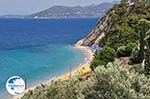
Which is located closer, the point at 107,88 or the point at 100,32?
the point at 107,88

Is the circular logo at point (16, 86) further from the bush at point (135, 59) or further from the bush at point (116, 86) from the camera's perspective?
the bush at point (135, 59)

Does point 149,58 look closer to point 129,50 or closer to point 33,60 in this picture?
point 129,50

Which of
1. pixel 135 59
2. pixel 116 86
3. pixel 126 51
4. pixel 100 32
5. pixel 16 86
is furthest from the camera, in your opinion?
pixel 100 32

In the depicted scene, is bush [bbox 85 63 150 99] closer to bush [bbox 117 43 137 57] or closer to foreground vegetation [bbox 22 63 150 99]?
foreground vegetation [bbox 22 63 150 99]

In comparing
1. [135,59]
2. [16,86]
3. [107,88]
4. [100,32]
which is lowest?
[100,32]

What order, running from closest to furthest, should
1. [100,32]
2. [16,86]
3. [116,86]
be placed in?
[116,86] < [16,86] < [100,32]

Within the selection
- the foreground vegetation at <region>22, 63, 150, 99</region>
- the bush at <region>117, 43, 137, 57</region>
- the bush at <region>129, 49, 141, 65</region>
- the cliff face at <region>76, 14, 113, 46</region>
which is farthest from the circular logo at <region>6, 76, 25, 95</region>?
the cliff face at <region>76, 14, 113, 46</region>

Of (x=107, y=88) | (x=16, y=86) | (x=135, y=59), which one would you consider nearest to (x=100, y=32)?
(x=135, y=59)

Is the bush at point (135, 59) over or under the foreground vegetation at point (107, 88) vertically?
under

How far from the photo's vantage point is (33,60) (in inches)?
3167

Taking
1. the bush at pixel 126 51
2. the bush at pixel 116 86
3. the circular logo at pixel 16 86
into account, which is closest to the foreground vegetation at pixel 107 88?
the bush at pixel 116 86

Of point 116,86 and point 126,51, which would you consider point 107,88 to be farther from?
point 126,51

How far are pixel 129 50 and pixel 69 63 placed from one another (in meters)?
25.1

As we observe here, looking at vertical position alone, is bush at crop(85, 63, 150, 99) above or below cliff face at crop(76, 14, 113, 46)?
above
